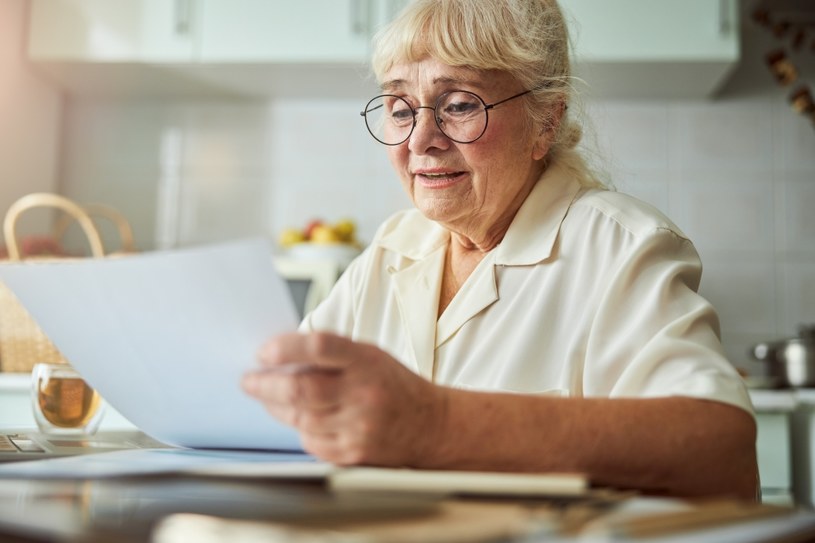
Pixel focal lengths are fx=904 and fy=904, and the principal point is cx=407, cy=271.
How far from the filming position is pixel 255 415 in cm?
71

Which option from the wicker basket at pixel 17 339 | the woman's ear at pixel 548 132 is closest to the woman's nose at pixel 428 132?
the woman's ear at pixel 548 132

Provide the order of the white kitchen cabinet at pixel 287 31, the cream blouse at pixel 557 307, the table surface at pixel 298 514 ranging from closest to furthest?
the table surface at pixel 298 514
the cream blouse at pixel 557 307
the white kitchen cabinet at pixel 287 31

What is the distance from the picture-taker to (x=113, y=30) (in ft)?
8.66

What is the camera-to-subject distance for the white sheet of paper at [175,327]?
58 cm

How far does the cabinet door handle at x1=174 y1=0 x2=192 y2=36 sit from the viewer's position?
2627 mm

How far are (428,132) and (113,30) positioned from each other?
1.78m

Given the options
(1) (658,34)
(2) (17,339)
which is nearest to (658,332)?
(2) (17,339)

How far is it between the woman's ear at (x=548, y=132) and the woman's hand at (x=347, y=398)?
2.22 feet

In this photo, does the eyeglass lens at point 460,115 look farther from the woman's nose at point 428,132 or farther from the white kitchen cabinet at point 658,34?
the white kitchen cabinet at point 658,34

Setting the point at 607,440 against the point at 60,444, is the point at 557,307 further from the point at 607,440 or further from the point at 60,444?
the point at 60,444

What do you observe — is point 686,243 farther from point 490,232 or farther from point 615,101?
point 615,101

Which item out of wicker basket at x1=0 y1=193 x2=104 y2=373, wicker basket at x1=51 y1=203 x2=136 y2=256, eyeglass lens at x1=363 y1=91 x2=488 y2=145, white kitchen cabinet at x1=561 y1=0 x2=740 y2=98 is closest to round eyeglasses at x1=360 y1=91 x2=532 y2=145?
eyeglass lens at x1=363 y1=91 x2=488 y2=145

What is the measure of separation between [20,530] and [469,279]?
0.81 meters

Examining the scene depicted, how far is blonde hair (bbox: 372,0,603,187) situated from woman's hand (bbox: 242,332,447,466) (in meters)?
0.63
